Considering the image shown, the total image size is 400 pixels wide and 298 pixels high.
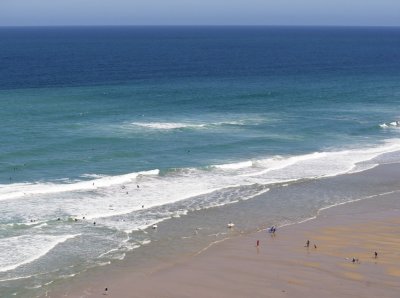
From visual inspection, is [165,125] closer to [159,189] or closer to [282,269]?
[159,189]

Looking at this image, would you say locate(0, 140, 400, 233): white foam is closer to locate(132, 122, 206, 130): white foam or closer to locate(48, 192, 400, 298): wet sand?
locate(48, 192, 400, 298): wet sand

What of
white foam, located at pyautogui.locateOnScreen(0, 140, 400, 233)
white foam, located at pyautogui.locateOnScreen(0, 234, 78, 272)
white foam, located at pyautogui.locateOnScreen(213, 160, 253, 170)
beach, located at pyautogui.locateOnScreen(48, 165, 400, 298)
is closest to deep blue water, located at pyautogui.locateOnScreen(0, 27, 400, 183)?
white foam, located at pyautogui.locateOnScreen(213, 160, 253, 170)

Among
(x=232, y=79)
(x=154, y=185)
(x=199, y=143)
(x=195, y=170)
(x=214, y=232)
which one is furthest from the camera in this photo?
(x=232, y=79)

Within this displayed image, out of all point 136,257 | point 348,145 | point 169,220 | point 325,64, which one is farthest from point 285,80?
point 136,257

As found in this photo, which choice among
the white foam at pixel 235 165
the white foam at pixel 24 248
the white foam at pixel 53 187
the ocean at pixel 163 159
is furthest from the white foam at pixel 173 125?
the white foam at pixel 24 248

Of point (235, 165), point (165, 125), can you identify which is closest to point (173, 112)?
point (165, 125)

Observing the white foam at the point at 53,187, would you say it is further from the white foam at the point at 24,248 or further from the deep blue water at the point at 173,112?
the white foam at the point at 24,248

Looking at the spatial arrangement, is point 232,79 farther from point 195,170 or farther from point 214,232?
point 214,232
